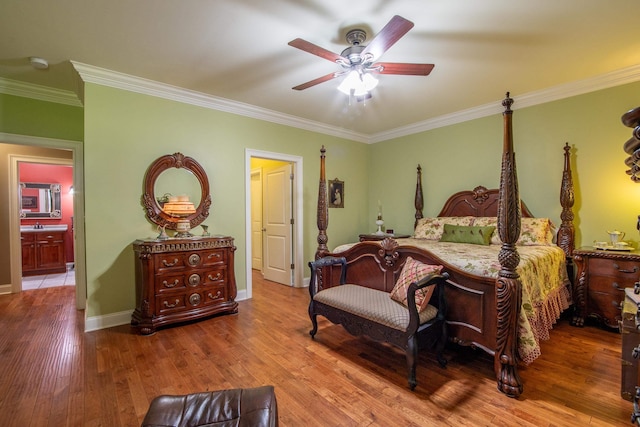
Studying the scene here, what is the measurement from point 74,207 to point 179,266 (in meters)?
1.74

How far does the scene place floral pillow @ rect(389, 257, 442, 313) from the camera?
7.14ft

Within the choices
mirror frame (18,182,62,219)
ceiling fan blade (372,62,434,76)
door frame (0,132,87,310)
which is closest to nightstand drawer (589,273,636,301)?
ceiling fan blade (372,62,434,76)

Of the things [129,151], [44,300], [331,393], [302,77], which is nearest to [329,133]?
[302,77]

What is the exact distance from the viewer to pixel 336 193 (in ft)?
16.9

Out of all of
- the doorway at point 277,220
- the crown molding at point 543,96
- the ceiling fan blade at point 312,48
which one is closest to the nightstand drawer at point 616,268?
the crown molding at point 543,96

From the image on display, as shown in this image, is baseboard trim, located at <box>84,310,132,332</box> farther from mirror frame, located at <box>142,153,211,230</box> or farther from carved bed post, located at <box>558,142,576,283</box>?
carved bed post, located at <box>558,142,576,283</box>

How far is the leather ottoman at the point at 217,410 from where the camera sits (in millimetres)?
1152

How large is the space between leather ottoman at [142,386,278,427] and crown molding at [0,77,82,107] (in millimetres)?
3918

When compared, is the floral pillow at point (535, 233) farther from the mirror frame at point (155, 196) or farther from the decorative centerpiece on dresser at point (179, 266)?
the mirror frame at point (155, 196)

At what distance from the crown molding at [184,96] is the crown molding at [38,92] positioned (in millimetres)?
854

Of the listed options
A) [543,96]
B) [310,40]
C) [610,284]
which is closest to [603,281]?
[610,284]

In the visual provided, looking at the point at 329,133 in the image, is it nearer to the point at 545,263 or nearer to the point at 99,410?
the point at 545,263

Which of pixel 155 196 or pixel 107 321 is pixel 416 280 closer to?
pixel 155 196

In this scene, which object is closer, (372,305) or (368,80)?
(372,305)
